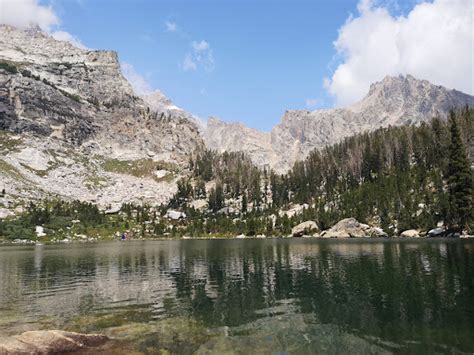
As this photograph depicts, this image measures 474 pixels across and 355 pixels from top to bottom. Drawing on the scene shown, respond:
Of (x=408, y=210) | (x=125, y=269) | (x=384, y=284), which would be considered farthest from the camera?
(x=408, y=210)

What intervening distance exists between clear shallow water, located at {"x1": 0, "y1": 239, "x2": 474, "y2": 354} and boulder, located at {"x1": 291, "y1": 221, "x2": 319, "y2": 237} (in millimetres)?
117831

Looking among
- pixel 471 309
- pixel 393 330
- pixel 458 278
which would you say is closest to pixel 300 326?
pixel 393 330

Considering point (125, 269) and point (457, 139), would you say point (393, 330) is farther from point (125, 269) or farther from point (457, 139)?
point (457, 139)

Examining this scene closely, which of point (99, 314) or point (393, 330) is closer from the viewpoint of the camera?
point (393, 330)

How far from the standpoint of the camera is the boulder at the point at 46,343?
81.5 ft

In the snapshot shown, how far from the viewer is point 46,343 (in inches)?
1030

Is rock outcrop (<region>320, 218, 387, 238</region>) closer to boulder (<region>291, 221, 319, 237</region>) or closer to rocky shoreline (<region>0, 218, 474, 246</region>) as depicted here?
rocky shoreline (<region>0, 218, 474, 246</region>)

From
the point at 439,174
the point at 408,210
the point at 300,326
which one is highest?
the point at 439,174

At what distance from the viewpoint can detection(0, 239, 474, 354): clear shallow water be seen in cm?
2795

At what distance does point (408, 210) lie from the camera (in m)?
154

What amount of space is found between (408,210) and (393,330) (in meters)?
137

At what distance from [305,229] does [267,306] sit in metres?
152

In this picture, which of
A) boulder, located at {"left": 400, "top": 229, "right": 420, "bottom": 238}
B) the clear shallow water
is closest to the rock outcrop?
boulder, located at {"left": 400, "top": 229, "right": 420, "bottom": 238}

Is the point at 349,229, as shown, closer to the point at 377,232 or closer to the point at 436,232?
the point at 377,232
